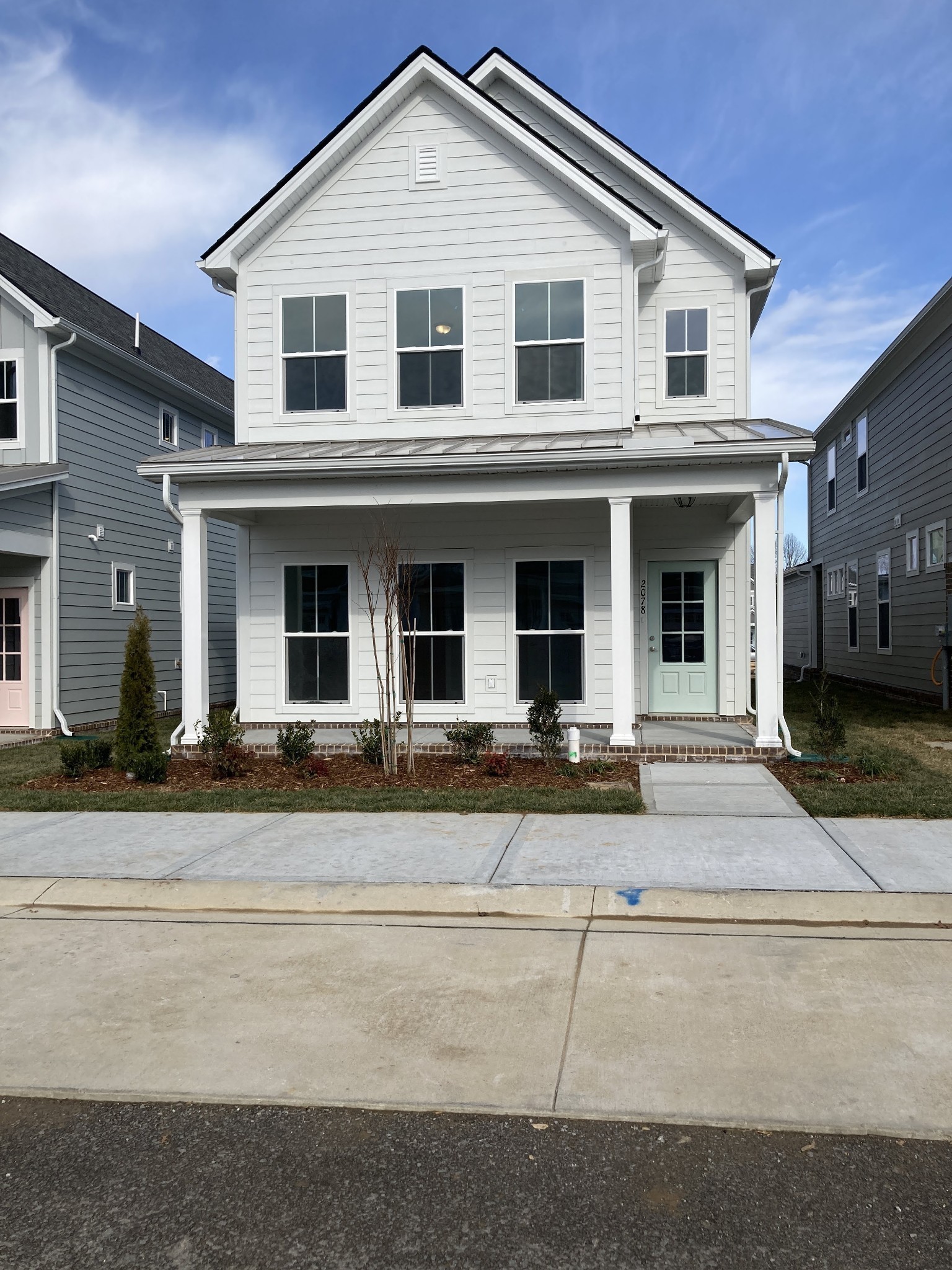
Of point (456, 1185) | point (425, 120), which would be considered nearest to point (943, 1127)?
point (456, 1185)

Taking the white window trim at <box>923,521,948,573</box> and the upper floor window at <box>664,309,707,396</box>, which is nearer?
the upper floor window at <box>664,309,707,396</box>

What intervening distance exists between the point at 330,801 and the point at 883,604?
15723 millimetres

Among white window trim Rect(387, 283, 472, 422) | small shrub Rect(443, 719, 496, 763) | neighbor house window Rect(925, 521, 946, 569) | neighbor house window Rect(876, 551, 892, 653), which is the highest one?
white window trim Rect(387, 283, 472, 422)

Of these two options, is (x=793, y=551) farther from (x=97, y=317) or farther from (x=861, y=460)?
(x=97, y=317)

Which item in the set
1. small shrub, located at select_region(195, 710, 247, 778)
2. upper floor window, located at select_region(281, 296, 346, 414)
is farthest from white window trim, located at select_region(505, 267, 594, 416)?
small shrub, located at select_region(195, 710, 247, 778)

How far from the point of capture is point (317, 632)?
12.8 meters

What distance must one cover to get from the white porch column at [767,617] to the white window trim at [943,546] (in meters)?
7.71

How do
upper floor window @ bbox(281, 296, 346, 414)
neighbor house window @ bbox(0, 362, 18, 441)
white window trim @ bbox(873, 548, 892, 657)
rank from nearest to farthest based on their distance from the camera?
1. upper floor window @ bbox(281, 296, 346, 414)
2. neighbor house window @ bbox(0, 362, 18, 441)
3. white window trim @ bbox(873, 548, 892, 657)

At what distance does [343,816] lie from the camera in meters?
8.03

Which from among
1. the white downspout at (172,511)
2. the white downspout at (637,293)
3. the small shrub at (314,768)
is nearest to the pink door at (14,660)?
the white downspout at (172,511)

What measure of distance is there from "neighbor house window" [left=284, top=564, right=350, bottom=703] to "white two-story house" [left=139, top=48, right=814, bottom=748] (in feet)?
0.09

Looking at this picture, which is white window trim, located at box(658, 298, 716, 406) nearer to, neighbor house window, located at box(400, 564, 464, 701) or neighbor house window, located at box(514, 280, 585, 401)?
neighbor house window, located at box(514, 280, 585, 401)

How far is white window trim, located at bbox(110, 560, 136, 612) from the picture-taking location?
1606 centimetres

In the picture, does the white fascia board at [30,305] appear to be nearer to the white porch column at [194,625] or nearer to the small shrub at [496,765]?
the white porch column at [194,625]
